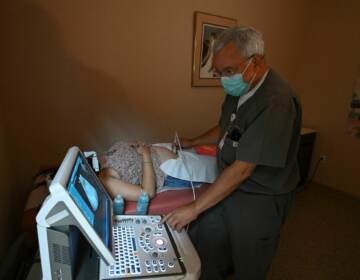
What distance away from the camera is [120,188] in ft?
4.14

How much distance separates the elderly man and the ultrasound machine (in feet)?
0.45

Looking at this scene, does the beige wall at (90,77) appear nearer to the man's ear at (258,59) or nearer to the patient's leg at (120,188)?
the patient's leg at (120,188)

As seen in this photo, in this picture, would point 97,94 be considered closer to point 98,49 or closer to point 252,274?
point 98,49

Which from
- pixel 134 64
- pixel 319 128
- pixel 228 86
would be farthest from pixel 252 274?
pixel 319 128

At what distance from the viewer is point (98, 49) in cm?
173

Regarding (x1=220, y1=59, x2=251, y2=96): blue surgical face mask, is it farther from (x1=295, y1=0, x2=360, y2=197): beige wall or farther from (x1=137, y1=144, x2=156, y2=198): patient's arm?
(x1=295, y1=0, x2=360, y2=197): beige wall

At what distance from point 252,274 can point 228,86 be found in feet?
2.96

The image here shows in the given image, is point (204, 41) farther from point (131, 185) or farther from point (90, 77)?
point (131, 185)

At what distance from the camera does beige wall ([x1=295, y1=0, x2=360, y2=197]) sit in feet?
9.37

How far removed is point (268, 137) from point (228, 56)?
1.23 feet

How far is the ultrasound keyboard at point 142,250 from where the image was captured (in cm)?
72

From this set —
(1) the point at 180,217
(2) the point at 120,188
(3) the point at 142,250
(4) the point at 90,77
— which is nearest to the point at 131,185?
(2) the point at 120,188

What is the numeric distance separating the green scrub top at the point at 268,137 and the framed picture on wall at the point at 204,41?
3.85 ft

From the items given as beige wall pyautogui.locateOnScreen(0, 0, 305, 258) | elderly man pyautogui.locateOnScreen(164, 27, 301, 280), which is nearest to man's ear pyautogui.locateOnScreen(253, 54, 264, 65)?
elderly man pyautogui.locateOnScreen(164, 27, 301, 280)
